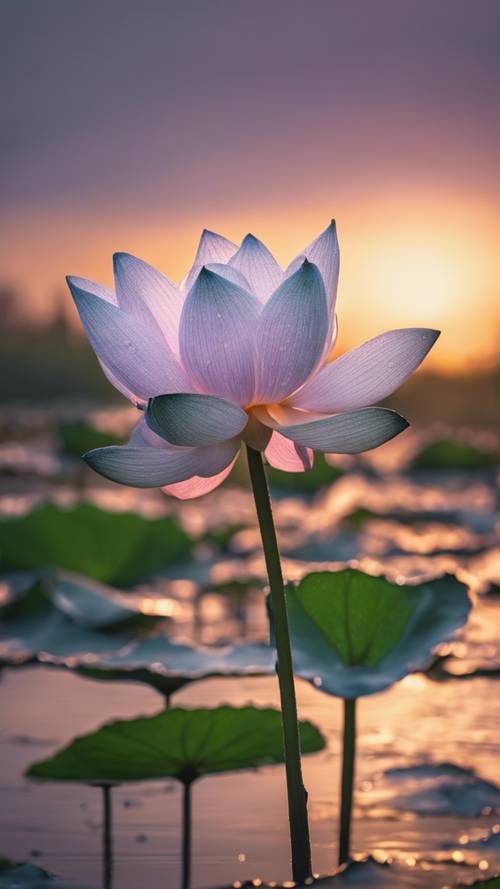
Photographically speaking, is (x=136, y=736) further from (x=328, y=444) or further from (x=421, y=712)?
(x=421, y=712)

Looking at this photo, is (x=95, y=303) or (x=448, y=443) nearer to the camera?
(x=95, y=303)

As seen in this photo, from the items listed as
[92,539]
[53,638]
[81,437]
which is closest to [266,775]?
[53,638]

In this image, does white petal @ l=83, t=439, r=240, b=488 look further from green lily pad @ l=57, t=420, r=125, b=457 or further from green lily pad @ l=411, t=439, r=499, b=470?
green lily pad @ l=411, t=439, r=499, b=470

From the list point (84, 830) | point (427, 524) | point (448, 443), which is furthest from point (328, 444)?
point (448, 443)

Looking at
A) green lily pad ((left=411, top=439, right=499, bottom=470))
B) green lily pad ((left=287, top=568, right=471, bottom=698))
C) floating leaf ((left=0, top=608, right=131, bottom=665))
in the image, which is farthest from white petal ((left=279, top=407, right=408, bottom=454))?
green lily pad ((left=411, top=439, right=499, bottom=470))

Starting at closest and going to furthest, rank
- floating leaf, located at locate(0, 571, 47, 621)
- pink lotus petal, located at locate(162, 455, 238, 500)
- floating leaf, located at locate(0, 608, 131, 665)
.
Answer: pink lotus petal, located at locate(162, 455, 238, 500) < floating leaf, located at locate(0, 608, 131, 665) < floating leaf, located at locate(0, 571, 47, 621)

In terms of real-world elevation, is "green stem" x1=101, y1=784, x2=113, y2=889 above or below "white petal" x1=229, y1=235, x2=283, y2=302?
below
